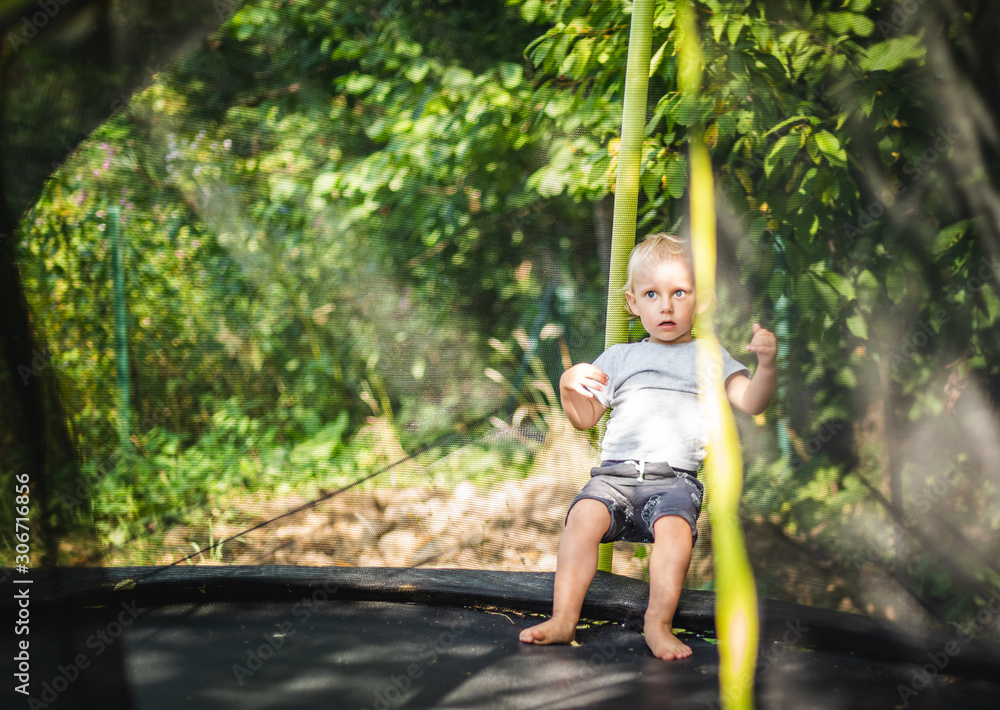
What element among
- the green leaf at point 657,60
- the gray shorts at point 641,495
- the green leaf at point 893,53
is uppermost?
the green leaf at point 657,60

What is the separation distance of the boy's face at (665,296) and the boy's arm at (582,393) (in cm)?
12

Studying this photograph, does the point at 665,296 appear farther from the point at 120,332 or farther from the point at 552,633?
the point at 120,332

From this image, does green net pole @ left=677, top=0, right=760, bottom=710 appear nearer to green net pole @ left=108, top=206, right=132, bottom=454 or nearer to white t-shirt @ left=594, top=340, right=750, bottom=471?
white t-shirt @ left=594, top=340, right=750, bottom=471

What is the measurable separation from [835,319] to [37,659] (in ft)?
3.77

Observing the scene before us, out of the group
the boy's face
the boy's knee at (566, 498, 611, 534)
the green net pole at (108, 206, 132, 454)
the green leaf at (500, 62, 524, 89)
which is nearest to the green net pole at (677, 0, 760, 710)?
the boy's face

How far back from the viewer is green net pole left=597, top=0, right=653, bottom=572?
1180 millimetres

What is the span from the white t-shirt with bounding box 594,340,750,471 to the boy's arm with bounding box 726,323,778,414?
0.08 ft

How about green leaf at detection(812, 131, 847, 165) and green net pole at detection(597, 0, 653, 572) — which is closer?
green leaf at detection(812, 131, 847, 165)

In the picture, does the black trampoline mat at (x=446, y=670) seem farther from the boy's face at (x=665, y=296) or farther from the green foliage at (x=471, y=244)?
the boy's face at (x=665, y=296)

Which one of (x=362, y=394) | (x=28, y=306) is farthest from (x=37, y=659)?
(x=362, y=394)

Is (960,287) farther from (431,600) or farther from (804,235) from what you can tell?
(431,600)

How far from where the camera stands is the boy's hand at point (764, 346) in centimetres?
103

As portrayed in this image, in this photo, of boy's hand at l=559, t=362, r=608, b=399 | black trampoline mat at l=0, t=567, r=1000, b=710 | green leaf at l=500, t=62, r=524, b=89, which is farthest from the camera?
green leaf at l=500, t=62, r=524, b=89

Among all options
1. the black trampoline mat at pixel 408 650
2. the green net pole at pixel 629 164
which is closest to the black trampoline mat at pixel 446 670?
the black trampoline mat at pixel 408 650
